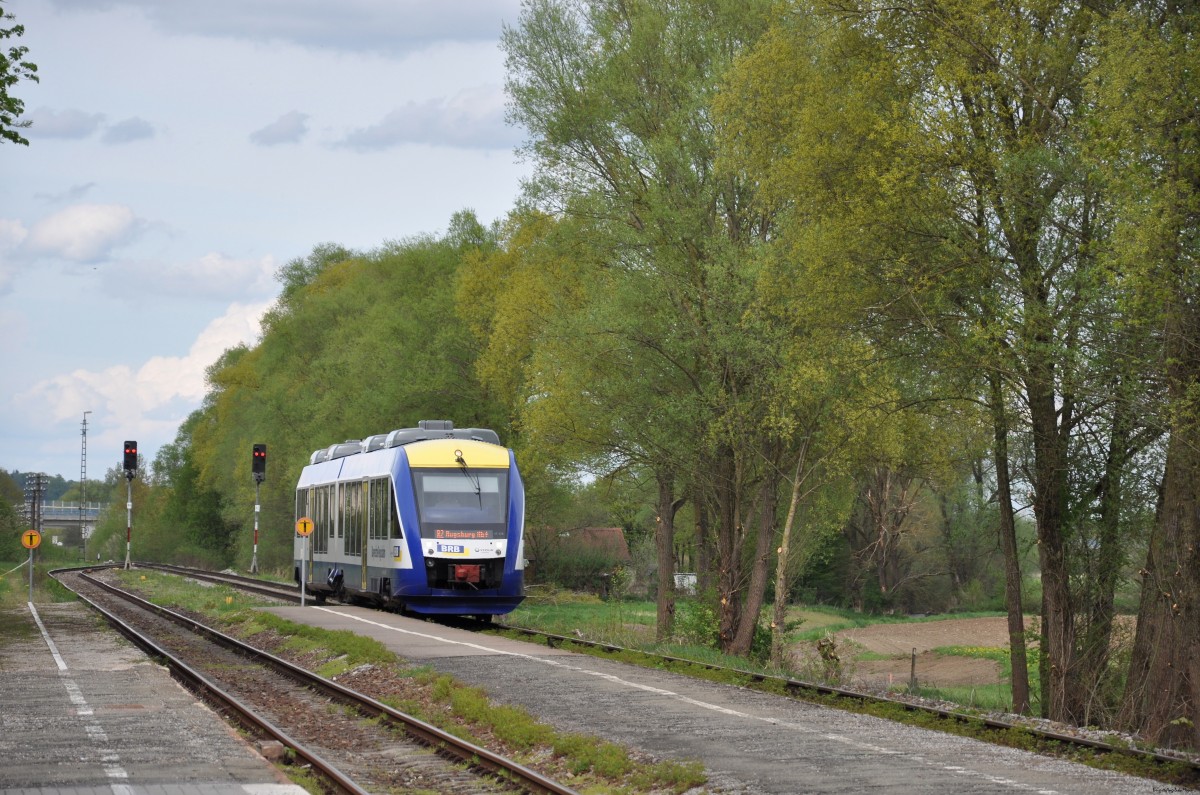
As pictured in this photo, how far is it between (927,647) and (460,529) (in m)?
24.9

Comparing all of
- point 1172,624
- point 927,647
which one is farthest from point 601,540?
point 1172,624

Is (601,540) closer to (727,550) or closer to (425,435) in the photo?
(425,435)

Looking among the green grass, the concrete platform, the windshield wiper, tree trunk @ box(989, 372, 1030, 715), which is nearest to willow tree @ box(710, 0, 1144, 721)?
tree trunk @ box(989, 372, 1030, 715)

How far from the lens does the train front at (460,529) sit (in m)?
28.5

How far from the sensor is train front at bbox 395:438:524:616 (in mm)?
28500

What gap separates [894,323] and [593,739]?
10286mm

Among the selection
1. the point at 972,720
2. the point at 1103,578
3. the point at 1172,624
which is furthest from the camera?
the point at 1103,578

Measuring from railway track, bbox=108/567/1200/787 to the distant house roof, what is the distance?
39.2 meters

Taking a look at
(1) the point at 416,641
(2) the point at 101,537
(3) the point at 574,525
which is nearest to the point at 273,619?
(1) the point at 416,641

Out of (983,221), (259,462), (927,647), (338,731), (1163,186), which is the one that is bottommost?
(927,647)

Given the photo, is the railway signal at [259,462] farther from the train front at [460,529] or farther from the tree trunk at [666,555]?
the train front at [460,529]

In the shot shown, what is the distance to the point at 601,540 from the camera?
64.7 metres

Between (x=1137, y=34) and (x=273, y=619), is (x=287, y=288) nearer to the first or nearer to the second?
(x=273, y=619)

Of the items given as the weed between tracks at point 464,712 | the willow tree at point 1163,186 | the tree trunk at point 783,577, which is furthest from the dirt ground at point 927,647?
the willow tree at point 1163,186
